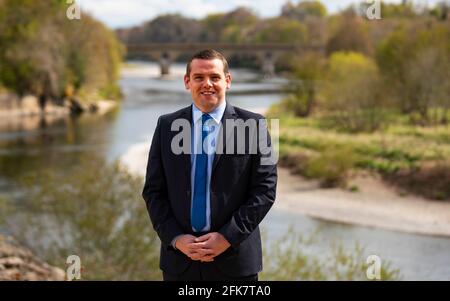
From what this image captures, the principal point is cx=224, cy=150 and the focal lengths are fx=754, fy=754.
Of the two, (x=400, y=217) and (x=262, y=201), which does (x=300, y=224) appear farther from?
(x=262, y=201)

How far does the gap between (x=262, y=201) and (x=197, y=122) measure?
18.5 inches

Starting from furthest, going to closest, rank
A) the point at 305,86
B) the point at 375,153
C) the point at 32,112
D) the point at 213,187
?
the point at 32,112, the point at 305,86, the point at 375,153, the point at 213,187

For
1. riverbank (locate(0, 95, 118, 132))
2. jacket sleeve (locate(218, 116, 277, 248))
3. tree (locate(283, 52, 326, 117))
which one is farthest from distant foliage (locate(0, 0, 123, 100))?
jacket sleeve (locate(218, 116, 277, 248))

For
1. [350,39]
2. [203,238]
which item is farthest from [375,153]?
[350,39]

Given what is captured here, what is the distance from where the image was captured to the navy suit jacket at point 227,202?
337 centimetres

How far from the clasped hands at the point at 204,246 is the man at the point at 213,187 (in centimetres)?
2

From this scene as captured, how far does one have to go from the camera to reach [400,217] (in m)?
21.2

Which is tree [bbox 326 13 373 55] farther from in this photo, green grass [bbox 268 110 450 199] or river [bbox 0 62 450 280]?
green grass [bbox 268 110 450 199]

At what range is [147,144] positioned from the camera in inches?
1276

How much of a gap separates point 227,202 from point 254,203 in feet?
0.41

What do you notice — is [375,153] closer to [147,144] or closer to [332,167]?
[332,167]

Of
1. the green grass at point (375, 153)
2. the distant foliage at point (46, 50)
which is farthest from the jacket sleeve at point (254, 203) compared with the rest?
the distant foliage at point (46, 50)
